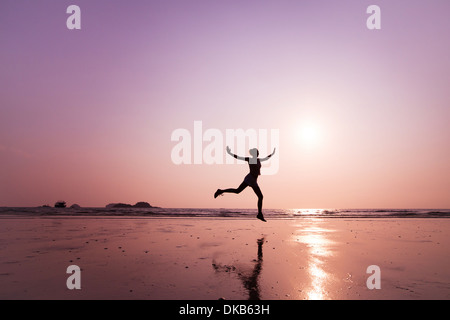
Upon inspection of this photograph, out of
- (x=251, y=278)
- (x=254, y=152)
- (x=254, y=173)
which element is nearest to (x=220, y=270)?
(x=251, y=278)

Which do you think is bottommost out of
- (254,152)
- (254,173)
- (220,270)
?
(220,270)

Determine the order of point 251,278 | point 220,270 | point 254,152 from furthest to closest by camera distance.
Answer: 1. point 254,152
2. point 220,270
3. point 251,278

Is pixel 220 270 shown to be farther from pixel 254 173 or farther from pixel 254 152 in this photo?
pixel 254 152

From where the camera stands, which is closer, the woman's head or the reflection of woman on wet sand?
the reflection of woman on wet sand

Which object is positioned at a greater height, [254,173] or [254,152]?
[254,152]

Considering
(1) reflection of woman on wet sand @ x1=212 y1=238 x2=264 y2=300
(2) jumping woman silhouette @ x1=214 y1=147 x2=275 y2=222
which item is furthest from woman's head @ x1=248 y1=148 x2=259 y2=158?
(1) reflection of woman on wet sand @ x1=212 y1=238 x2=264 y2=300

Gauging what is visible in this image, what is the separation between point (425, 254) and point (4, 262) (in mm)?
12055

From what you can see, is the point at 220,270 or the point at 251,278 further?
the point at 220,270

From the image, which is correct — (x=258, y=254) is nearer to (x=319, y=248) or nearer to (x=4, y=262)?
(x=319, y=248)

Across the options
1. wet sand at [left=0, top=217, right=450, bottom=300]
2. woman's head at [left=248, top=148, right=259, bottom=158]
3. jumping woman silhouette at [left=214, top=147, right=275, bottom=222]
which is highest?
woman's head at [left=248, top=148, right=259, bottom=158]

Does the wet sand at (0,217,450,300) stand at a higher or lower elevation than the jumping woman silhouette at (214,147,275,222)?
lower

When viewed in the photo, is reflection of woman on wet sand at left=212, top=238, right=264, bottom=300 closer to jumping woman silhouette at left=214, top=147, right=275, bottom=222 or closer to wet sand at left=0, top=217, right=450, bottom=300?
wet sand at left=0, top=217, right=450, bottom=300

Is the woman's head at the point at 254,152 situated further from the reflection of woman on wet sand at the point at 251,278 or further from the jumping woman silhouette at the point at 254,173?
the reflection of woman on wet sand at the point at 251,278

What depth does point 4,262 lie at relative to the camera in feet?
24.1
